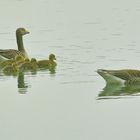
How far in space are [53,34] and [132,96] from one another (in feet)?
24.3

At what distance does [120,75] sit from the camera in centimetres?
1341

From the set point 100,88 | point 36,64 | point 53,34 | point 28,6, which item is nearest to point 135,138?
point 100,88

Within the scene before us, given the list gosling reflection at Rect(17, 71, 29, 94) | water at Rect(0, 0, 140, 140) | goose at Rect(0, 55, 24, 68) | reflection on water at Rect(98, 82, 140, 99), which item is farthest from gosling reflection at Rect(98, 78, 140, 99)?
goose at Rect(0, 55, 24, 68)

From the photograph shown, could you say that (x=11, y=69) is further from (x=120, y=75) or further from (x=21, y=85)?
(x=120, y=75)

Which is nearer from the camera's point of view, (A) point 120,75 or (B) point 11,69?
(A) point 120,75

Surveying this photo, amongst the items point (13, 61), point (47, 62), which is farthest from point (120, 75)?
point (13, 61)

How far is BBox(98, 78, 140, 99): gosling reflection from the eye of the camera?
1235cm

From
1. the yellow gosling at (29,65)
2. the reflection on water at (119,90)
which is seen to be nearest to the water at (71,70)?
the reflection on water at (119,90)

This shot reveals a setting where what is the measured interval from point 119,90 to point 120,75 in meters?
0.53

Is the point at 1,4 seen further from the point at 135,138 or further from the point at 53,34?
the point at 135,138

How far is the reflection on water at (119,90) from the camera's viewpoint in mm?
12328

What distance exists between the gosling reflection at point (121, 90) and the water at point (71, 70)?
0.43ft

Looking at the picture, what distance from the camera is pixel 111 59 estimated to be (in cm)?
1581

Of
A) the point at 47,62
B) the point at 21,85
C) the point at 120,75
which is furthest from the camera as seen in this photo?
the point at 47,62
